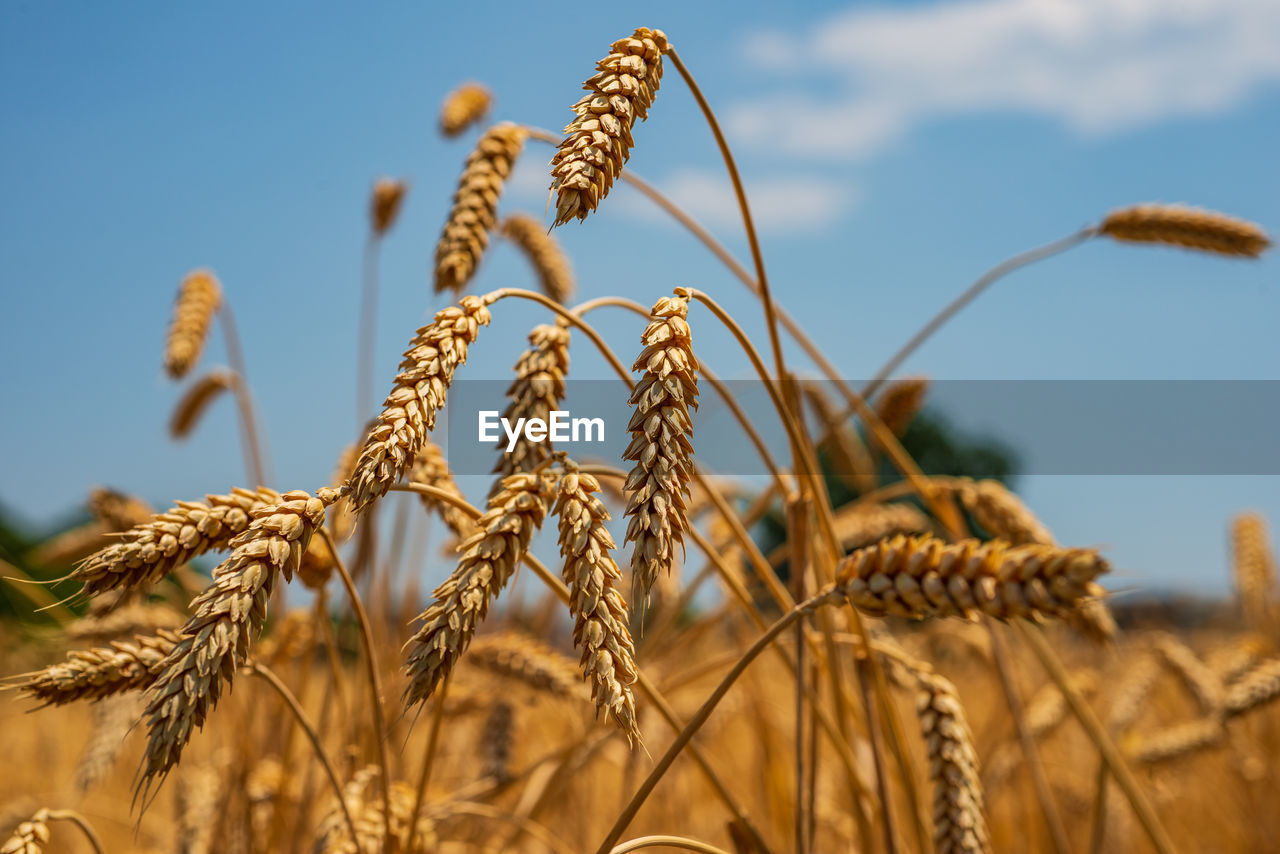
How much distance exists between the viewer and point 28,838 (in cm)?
98

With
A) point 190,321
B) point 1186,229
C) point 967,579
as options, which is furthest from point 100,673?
point 1186,229

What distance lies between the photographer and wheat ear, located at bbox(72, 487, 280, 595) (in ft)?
2.56

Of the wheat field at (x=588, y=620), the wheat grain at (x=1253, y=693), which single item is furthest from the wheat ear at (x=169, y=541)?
the wheat grain at (x=1253, y=693)

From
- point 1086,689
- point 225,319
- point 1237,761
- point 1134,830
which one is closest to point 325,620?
point 225,319

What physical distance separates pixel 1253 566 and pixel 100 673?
3.62 m

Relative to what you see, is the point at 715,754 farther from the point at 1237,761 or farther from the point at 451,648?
the point at 451,648

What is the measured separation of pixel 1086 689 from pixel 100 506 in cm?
287

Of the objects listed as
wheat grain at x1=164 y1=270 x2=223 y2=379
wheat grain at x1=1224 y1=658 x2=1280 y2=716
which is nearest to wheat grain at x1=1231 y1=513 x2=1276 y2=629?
wheat grain at x1=1224 y1=658 x2=1280 y2=716

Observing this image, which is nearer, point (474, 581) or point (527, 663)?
point (474, 581)

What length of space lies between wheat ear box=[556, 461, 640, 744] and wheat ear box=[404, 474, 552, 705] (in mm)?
42

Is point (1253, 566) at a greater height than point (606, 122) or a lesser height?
lesser

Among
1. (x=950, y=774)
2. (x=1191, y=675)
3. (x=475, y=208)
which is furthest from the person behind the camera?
(x=1191, y=675)

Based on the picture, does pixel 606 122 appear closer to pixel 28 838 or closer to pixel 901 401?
pixel 28 838

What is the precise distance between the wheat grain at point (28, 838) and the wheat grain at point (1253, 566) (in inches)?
141
